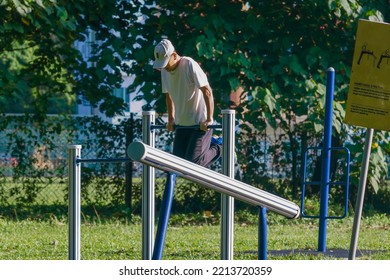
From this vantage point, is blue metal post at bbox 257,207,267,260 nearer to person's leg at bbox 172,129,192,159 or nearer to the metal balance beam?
the metal balance beam

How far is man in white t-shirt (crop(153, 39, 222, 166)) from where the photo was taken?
10.0m

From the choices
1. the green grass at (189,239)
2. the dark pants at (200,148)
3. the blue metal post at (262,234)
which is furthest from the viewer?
the green grass at (189,239)

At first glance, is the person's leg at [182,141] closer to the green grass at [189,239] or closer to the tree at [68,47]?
the green grass at [189,239]

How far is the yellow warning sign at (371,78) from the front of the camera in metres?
8.52

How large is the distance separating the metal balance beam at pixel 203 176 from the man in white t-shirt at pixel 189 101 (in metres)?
3.63

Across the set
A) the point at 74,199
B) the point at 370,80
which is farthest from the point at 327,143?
the point at 74,199

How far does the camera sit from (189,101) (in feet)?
33.5

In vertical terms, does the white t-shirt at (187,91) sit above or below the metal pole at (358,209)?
above

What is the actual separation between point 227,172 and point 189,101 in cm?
114

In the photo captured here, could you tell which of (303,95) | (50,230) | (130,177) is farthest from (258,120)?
(50,230)

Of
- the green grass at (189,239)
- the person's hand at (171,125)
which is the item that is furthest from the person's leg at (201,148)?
the green grass at (189,239)

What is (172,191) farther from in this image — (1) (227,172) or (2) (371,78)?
(2) (371,78)

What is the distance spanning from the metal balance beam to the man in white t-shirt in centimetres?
363
